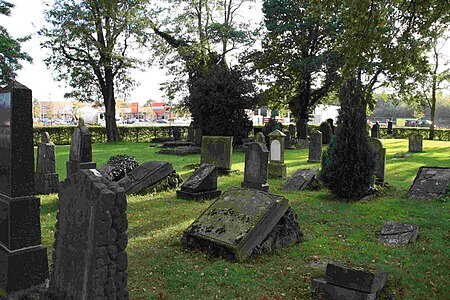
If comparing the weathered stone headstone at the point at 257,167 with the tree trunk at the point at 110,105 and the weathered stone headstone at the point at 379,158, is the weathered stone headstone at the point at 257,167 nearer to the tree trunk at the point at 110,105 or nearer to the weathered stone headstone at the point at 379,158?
the weathered stone headstone at the point at 379,158

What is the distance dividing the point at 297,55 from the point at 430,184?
20339 mm

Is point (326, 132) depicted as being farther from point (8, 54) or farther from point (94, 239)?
point (94, 239)

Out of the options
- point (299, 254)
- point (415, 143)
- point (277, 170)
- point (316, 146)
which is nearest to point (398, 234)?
point (299, 254)

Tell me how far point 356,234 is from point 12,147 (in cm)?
596

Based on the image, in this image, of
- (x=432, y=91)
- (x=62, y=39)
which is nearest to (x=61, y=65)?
(x=62, y=39)

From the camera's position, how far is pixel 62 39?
27.4 metres

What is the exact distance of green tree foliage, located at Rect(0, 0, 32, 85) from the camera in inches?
933

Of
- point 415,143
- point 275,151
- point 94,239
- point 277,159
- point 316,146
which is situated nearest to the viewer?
point 94,239

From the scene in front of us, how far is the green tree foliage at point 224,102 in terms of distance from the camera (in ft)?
79.1

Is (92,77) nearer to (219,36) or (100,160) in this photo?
(219,36)

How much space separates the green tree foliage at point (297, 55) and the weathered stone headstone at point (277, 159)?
12951 millimetres

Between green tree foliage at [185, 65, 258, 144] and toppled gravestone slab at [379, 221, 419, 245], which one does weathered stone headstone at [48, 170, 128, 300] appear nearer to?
toppled gravestone slab at [379, 221, 419, 245]

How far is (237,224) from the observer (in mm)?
5793

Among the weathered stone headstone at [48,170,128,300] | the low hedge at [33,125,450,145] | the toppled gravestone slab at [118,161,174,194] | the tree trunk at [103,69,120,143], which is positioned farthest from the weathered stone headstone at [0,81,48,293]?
the low hedge at [33,125,450,145]
